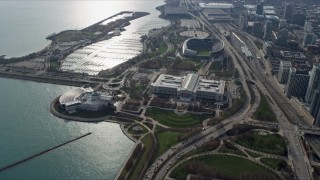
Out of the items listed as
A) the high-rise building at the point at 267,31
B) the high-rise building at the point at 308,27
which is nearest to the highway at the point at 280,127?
the high-rise building at the point at 267,31

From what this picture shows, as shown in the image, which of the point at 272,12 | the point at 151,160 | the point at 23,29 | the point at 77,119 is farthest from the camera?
the point at 272,12

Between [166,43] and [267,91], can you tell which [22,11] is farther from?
[267,91]

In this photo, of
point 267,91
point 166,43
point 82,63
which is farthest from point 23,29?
point 267,91

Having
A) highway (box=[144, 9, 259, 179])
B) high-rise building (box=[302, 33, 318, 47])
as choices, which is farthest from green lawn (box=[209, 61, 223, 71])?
high-rise building (box=[302, 33, 318, 47])

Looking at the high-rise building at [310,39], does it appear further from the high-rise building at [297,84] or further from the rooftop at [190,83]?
the rooftop at [190,83]

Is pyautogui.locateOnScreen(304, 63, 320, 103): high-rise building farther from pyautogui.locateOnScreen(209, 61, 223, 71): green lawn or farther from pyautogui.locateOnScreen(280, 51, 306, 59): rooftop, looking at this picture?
pyautogui.locateOnScreen(280, 51, 306, 59): rooftop

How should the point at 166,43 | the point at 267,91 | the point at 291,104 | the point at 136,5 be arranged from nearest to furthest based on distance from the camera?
the point at 291,104
the point at 267,91
the point at 166,43
the point at 136,5
